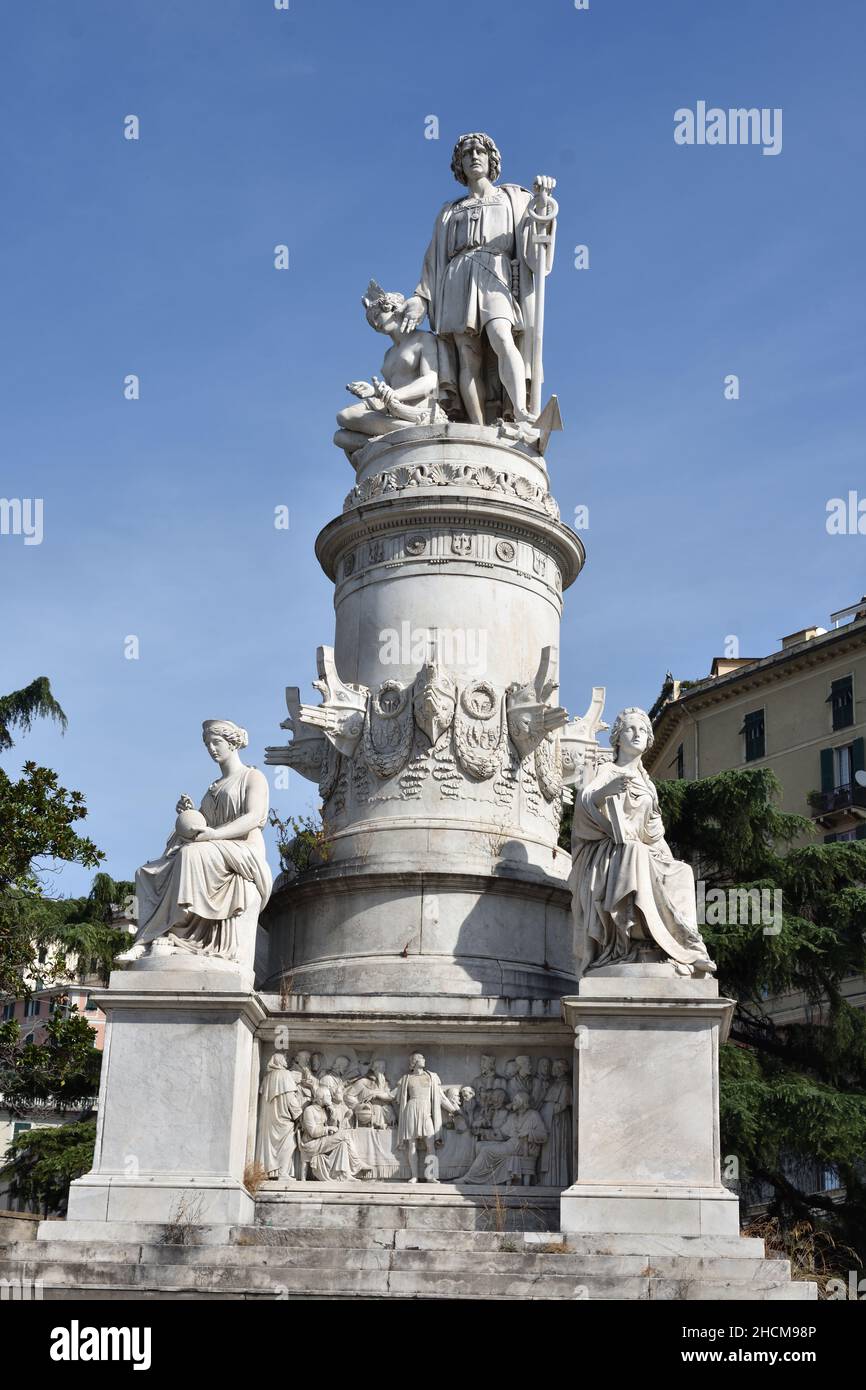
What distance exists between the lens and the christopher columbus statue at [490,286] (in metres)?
20.2

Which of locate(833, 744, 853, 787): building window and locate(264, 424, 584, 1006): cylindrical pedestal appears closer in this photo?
locate(264, 424, 584, 1006): cylindrical pedestal

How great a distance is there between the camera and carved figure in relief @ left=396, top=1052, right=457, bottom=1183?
51.4 ft

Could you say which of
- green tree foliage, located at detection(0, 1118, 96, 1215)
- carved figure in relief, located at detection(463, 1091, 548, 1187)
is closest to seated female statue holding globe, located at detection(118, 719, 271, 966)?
carved figure in relief, located at detection(463, 1091, 548, 1187)

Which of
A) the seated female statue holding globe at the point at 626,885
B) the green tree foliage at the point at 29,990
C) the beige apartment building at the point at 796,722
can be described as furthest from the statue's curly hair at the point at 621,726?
→ the beige apartment building at the point at 796,722

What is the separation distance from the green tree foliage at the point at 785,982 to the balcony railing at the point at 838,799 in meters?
19.1

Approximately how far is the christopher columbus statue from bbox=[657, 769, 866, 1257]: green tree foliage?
10779 millimetres

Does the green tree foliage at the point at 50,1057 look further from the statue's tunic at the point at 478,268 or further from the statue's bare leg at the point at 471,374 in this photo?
the statue's tunic at the point at 478,268

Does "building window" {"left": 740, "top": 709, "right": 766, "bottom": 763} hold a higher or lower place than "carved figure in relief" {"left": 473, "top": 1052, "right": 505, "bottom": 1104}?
higher

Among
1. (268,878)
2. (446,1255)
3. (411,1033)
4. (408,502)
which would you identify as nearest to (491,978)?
(411,1033)

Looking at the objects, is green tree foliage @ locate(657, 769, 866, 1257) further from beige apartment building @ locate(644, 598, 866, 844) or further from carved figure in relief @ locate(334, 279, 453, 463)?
beige apartment building @ locate(644, 598, 866, 844)

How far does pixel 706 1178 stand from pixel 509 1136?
5.88 ft

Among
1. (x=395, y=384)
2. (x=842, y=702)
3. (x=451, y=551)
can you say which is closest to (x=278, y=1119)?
(x=451, y=551)

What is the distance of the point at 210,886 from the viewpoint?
626 inches

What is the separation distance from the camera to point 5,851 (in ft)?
78.9
